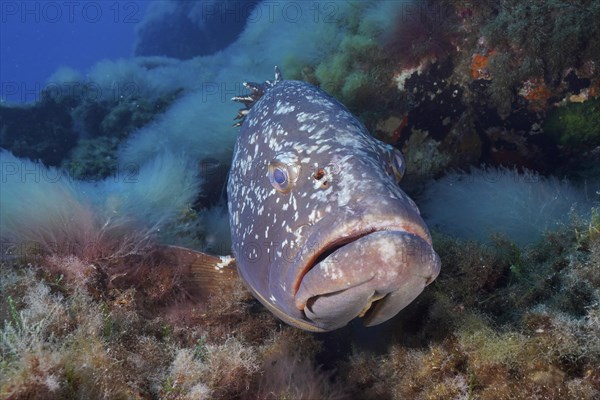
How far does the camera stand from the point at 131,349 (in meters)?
3.45

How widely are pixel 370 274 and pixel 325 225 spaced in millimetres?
537

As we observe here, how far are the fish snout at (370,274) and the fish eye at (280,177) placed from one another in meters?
0.82

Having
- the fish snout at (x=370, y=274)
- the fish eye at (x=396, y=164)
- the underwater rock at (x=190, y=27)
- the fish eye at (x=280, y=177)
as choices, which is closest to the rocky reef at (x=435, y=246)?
the fish snout at (x=370, y=274)

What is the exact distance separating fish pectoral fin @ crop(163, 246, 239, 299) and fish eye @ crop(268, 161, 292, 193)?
1.67 meters

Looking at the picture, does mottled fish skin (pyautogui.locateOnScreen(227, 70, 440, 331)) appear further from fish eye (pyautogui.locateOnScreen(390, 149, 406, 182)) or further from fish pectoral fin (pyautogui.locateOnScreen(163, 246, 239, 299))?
fish pectoral fin (pyautogui.locateOnScreen(163, 246, 239, 299))

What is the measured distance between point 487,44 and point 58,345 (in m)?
7.83

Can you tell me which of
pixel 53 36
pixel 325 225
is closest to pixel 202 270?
pixel 325 225

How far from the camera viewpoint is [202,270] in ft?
16.1

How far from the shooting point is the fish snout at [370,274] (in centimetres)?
257

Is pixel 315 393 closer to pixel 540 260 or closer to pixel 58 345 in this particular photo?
pixel 58 345

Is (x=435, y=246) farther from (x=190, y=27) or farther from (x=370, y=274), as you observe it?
(x=190, y=27)

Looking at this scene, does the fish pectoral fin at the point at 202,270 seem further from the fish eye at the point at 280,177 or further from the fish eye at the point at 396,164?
the fish eye at the point at 396,164

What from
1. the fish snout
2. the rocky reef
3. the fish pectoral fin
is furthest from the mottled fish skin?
the rocky reef

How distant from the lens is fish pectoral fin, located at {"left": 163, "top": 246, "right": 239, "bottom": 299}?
4.81 metres
